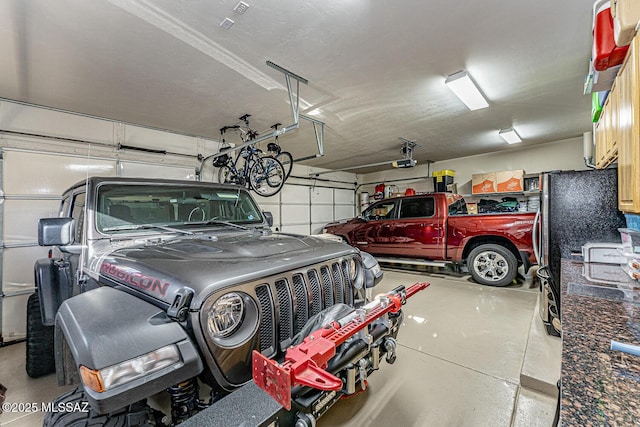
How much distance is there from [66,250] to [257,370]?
2.17m

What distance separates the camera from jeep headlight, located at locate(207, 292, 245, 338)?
117cm

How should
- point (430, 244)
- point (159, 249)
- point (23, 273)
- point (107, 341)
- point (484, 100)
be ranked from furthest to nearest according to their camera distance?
1. point (430, 244)
2. point (484, 100)
3. point (23, 273)
4. point (159, 249)
5. point (107, 341)

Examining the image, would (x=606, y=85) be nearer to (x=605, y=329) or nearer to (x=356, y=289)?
(x=605, y=329)

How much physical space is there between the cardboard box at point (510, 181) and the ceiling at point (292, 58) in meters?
2.56

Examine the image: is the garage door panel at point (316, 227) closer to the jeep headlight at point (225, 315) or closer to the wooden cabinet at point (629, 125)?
the wooden cabinet at point (629, 125)

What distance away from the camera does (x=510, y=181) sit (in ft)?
23.9

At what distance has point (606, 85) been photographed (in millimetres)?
2072

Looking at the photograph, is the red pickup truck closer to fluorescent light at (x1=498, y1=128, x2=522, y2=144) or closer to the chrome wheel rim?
the chrome wheel rim

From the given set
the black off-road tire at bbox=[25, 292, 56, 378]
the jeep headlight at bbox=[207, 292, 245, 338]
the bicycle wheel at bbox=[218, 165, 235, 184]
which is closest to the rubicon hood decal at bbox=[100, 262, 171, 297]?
the jeep headlight at bbox=[207, 292, 245, 338]

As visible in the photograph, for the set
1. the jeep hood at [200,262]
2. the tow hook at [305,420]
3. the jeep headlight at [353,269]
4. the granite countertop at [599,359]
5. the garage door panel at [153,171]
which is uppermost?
the garage door panel at [153,171]

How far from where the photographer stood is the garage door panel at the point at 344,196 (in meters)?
10.2

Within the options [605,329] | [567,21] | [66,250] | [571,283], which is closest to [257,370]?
[605,329]

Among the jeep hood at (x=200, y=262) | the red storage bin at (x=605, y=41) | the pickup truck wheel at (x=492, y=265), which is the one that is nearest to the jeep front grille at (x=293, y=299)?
the jeep hood at (x=200, y=262)

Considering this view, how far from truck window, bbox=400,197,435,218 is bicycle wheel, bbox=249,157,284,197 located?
2.87 metres
